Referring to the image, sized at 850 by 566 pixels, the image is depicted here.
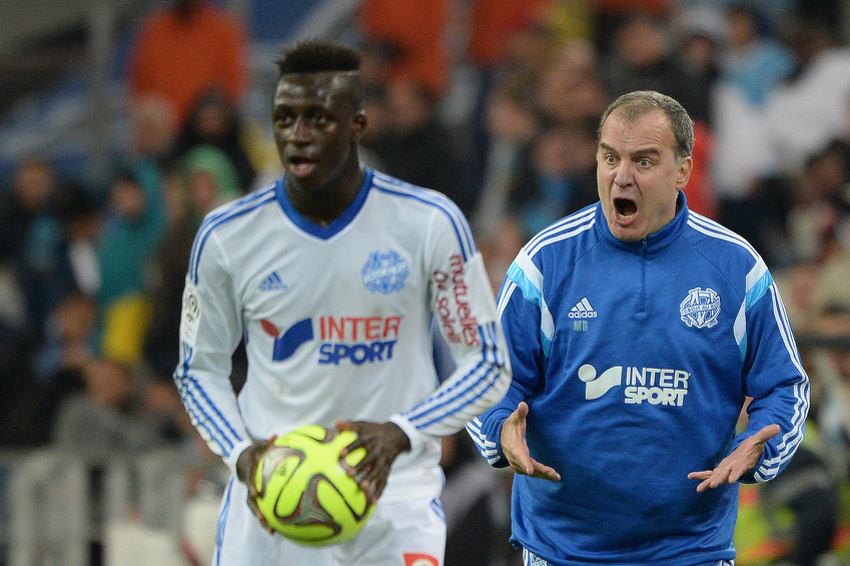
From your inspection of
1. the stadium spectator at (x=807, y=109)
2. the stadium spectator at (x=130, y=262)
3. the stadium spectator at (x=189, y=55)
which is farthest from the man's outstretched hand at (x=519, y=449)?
the stadium spectator at (x=189, y=55)

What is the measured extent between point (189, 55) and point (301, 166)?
276 inches

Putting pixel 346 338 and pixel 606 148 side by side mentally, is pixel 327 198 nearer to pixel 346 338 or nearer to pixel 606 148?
pixel 346 338

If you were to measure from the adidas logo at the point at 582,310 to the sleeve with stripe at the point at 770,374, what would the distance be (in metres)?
0.49

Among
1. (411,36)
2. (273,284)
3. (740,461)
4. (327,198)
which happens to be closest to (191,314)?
(273,284)

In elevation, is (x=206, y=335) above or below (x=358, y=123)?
below

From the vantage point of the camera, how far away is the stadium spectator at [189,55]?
37.1 ft

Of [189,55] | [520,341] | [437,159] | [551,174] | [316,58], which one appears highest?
[189,55]

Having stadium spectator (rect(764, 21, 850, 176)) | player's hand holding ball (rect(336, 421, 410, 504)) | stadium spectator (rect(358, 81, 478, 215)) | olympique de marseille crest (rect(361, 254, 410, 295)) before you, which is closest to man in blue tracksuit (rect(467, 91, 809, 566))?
player's hand holding ball (rect(336, 421, 410, 504))

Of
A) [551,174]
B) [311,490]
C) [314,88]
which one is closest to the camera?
[311,490]

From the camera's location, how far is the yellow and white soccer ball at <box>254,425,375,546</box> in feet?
14.2

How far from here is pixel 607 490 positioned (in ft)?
15.0

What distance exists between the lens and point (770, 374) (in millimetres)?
4520

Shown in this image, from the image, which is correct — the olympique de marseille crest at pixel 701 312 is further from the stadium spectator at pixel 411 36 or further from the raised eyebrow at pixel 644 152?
the stadium spectator at pixel 411 36

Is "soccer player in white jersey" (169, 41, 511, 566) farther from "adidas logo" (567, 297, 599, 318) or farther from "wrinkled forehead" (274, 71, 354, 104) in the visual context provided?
"adidas logo" (567, 297, 599, 318)
